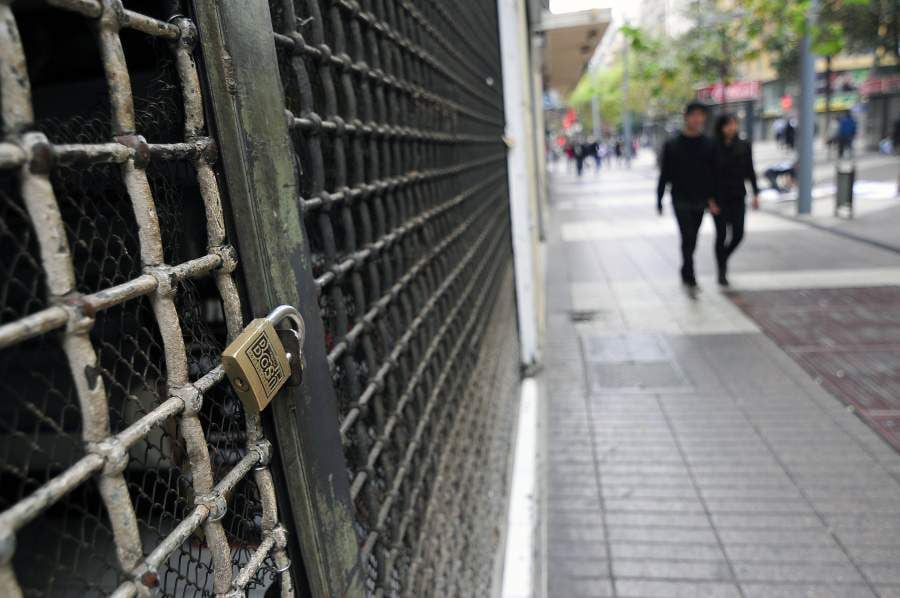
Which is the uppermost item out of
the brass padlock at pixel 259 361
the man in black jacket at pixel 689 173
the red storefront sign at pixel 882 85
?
the red storefront sign at pixel 882 85

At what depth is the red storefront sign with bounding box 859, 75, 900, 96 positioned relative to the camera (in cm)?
3078

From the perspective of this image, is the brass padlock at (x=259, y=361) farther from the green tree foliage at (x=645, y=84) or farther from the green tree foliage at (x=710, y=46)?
the green tree foliage at (x=710, y=46)

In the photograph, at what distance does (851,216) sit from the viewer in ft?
40.7

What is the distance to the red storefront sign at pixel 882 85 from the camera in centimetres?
3078

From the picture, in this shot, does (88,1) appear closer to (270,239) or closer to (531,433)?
(270,239)

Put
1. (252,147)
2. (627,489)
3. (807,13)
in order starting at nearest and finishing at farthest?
(252,147)
(627,489)
(807,13)

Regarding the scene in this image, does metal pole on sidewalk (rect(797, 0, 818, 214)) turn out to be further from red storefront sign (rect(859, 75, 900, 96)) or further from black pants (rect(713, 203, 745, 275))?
red storefront sign (rect(859, 75, 900, 96))

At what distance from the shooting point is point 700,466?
13.6ft

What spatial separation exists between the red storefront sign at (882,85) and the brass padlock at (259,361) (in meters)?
35.7

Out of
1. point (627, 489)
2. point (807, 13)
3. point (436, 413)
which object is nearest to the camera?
point (436, 413)

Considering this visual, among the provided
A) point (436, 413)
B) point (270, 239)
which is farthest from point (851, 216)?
point (270, 239)

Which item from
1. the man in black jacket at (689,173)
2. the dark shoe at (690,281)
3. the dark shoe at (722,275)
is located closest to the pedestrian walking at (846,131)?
the dark shoe at (722,275)

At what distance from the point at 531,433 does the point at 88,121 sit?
13.1 ft

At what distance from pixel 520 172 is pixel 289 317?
4.31 metres
